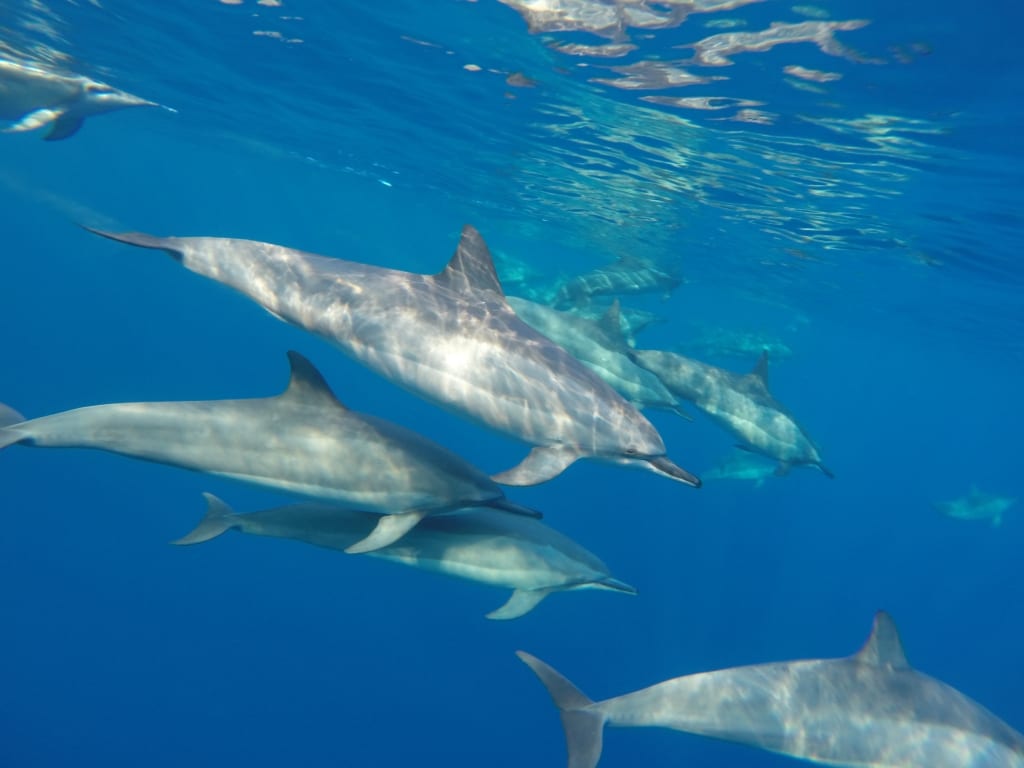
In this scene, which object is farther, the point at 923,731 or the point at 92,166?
the point at 92,166

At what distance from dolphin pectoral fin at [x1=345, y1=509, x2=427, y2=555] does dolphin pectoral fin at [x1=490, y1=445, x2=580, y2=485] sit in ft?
2.98

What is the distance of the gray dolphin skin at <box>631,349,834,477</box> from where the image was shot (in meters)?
12.6

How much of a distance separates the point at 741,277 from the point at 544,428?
33.8 metres

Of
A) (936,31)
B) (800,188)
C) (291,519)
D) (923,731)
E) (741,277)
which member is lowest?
(741,277)

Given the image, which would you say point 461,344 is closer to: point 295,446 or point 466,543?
point 295,446

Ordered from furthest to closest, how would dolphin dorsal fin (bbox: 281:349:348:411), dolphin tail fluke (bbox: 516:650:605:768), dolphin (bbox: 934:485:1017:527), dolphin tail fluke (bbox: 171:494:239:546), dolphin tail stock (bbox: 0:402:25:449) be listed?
dolphin (bbox: 934:485:1017:527)
dolphin tail fluke (bbox: 516:650:605:768)
dolphin tail fluke (bbox: 171:494:239:546)
dolphin dorsal fin (bbox: 281:349:348:411)
dolphin tail stock (bbox: 0:402:25:449)

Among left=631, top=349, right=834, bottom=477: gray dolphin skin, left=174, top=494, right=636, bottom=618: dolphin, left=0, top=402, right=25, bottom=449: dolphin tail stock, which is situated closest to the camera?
left=0, top=402, right=25, bottom=449: dolphin tail stock

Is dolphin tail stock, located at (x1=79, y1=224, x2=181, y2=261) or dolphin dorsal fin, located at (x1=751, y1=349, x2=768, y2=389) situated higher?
dolphin tail stock, located at (x1=79, y1=224, x2=181, y2=261)

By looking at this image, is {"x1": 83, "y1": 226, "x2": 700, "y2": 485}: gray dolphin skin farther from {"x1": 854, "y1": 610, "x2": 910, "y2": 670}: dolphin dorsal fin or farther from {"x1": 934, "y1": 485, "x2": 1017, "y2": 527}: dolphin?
{"x1": 934, "y1": 485, "x2": 1017, "y2": 527}: dolphin

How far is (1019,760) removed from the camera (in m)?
6.95

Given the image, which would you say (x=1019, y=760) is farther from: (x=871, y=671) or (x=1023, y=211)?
(x=1023, y=211)

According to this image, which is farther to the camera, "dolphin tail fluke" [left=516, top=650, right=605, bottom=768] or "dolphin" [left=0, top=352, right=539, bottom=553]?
"dolphin tail fluke" [left=516, top=650, right=605, bottom=768]

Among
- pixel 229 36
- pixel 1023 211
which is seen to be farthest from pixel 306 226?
pixel 1023 211

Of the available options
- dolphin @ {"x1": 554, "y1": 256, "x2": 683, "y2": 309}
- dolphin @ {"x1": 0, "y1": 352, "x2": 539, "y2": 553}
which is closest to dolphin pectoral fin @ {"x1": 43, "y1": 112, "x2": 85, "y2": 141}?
dolphin @ {"x1": 554, "y1": 256, "x2": 683, "y2": 309}
